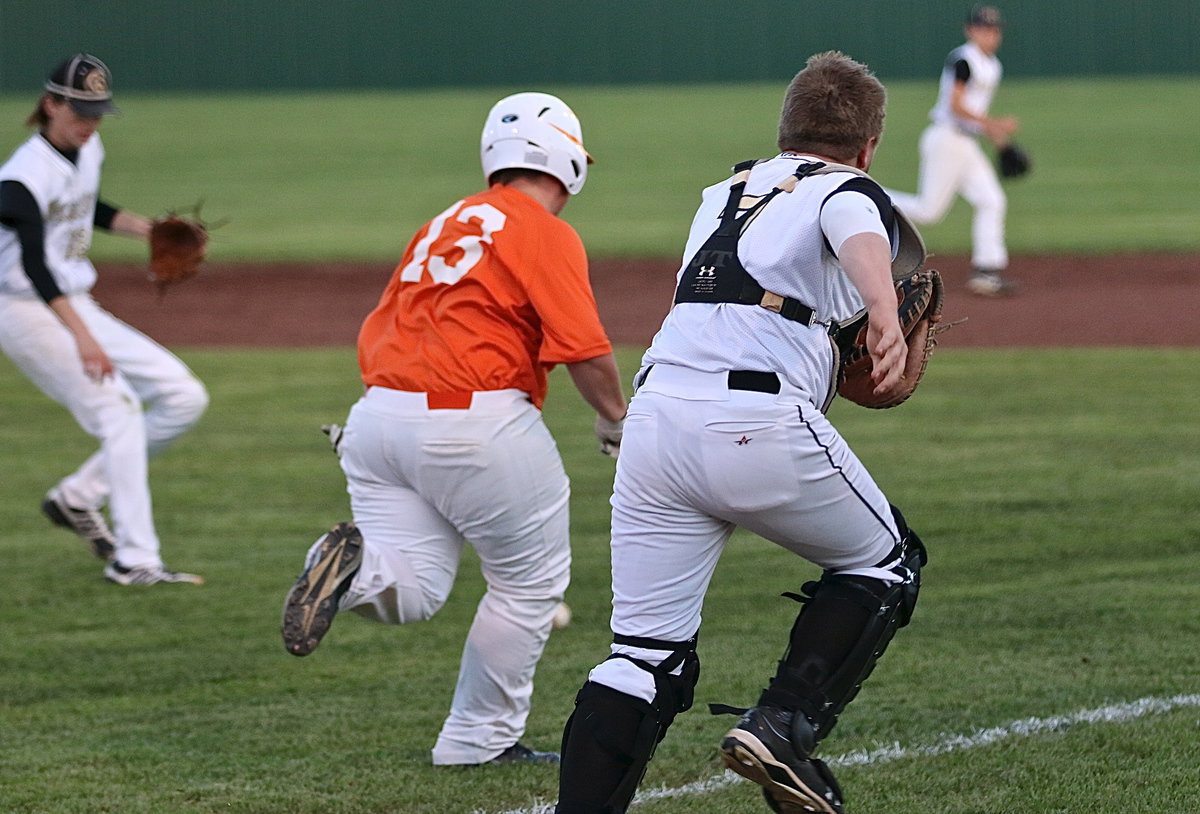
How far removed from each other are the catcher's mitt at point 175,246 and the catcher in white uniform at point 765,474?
14.0 feet

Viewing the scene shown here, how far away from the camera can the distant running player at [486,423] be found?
4719 mm

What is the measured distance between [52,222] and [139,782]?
3.16 meters

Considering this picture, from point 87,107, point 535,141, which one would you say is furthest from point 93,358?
point 535,141

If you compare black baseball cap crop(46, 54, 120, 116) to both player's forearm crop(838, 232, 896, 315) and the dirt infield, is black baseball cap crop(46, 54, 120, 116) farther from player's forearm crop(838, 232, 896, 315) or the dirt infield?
the dirt infield

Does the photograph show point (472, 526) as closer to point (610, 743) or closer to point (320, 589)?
point (320, 589)

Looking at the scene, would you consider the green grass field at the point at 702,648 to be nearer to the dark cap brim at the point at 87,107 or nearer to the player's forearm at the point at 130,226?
the player's forearm at the point at 130,226

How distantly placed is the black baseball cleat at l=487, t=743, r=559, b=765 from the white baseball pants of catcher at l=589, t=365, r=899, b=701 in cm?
121

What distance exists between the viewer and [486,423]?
4.73m

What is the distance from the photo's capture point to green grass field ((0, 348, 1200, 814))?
459cm

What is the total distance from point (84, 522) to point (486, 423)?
3499 mm

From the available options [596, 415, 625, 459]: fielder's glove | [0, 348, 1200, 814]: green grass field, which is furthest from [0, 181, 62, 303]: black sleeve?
[596, 415, 625, 459]: fielder's glove

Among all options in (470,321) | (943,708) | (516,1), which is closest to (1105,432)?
(943,708)

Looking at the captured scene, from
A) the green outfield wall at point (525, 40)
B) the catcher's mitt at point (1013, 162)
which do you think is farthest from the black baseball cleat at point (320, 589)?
the green outfield wall at point (525, 40)

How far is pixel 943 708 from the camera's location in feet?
16.8
